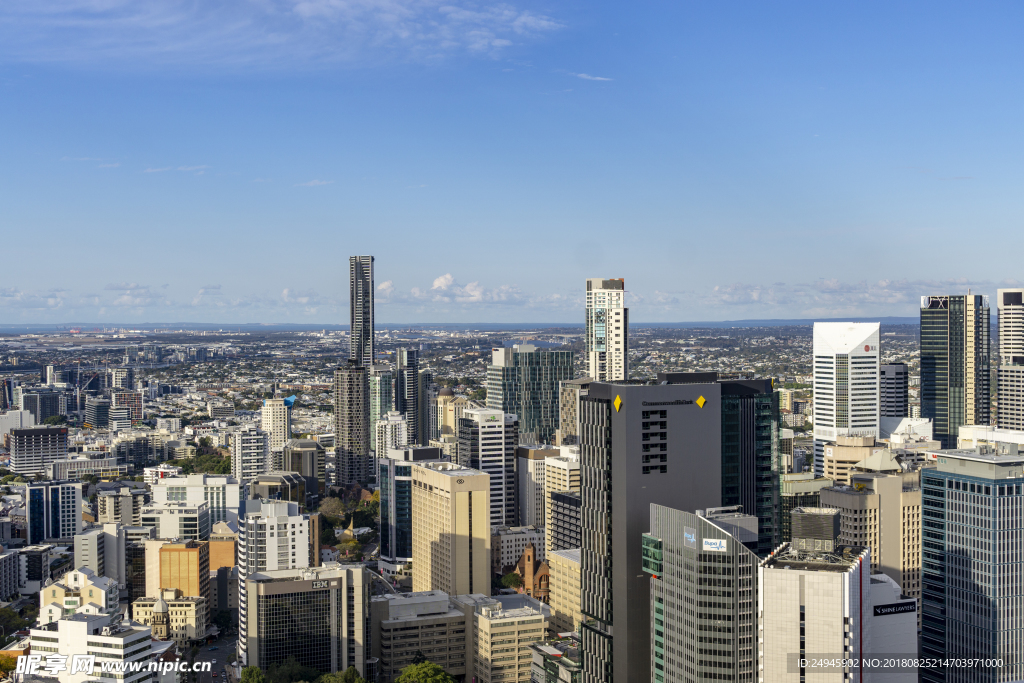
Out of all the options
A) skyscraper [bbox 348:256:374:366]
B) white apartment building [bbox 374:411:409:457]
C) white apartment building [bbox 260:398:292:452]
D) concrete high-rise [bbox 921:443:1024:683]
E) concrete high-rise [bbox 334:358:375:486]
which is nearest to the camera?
concrete high-rise [bbox 921:443:1024:683]

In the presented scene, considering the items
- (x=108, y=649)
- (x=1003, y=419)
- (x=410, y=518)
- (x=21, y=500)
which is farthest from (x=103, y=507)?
(x=1003, y=419)

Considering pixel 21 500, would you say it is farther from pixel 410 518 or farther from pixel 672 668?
pixel 672 668

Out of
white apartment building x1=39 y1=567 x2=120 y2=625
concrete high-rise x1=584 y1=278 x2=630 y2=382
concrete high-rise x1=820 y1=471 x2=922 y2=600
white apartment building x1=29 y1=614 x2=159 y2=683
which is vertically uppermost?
concrete high-rise x1=584 y1=278 x2=630 y2=382

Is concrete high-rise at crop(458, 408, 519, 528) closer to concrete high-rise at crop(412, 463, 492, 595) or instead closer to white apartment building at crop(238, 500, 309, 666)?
concrete high-rise at crop(412, 463, 492, 595)

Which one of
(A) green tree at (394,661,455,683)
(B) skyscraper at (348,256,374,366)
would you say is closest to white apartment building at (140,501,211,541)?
(A) green tree at (394,661,455,683)

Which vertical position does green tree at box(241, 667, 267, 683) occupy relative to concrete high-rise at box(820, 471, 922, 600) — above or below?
below

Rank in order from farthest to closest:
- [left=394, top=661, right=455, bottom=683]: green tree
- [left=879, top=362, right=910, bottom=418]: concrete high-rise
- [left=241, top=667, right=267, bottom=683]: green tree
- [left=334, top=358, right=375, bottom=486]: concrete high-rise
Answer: [left=879, top=362, right=910, bottom=418]: concrete high-rise, [left=334, top=358, right=375, bottom=486]: concrete high-rise, [left=241, top=667, right=267, bottom=683]: green tree, [left=394, top=661, right=455, bottom=683]: green tree
